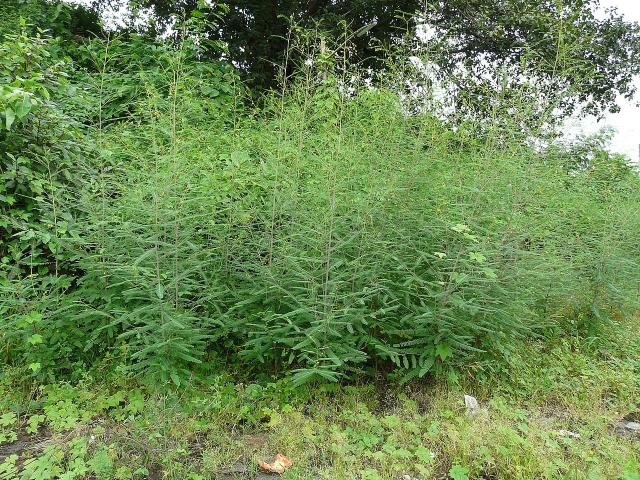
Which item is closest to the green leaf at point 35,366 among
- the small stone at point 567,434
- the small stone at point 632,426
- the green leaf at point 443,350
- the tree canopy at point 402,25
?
the green leaf at point 443,350

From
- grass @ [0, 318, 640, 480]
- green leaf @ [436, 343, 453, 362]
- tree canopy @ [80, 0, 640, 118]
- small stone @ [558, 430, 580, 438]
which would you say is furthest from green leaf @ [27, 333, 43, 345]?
tree canopy @ [80, 0, 640, 118]

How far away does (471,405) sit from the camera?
3.02 m

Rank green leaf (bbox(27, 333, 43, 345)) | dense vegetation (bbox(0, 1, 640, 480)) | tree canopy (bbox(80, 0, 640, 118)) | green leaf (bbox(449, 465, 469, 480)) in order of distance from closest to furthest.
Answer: green leaf (bbox(449, 465, 469, 480)) < dense vegetation (bbox(0, 1, 640, 480)) < green leaf (bbox(27, 333, 43, 345)) < tree canopy (bbox(80, 0, 640, 118))

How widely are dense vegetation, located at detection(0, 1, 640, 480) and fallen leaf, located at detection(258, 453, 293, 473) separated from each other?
103 millimetres

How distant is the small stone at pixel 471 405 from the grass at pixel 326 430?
34 mm

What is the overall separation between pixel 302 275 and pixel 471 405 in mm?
1487

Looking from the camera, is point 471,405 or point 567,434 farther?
point 471,405

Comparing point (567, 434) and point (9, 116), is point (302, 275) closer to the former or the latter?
point (567, 434)

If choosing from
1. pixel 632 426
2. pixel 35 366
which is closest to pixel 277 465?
pixel 35 366

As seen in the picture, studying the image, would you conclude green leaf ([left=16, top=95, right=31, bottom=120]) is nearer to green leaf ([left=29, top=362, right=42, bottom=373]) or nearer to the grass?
green leaf ([left=29, top=362, right=42, bottom=373])

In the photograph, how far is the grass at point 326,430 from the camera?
238cm

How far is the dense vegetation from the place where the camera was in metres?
2.63

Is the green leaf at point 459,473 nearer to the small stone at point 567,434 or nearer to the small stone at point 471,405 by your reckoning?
the small stone at point 471,405

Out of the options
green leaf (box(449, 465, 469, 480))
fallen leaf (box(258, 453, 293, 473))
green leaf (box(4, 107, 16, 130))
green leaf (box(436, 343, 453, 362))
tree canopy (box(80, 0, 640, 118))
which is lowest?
fallen leaf (box(258, 453, 293, 473))
